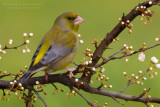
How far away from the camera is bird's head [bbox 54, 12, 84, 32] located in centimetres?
324

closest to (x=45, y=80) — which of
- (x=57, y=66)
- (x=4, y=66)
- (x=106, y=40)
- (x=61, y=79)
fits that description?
(x=61, y=79)

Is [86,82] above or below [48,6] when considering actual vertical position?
below

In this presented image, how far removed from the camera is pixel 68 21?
3316mm

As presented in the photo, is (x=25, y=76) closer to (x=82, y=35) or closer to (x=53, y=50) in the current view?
(x=53, y=50)

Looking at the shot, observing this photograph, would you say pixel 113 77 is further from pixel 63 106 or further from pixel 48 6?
pixel 48 6

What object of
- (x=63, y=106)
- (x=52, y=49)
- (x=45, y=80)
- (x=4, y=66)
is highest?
(x=52, y=49)

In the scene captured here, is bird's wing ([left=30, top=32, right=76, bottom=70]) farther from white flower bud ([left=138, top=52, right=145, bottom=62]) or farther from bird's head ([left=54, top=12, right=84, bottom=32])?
white flower bud ([left=138, top=52, right=145, bottom=62])

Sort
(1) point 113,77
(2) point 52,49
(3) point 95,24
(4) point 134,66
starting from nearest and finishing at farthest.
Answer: (2) point 52,49
(1) point 113,77
(4) point 134,66
(3) point 95,24

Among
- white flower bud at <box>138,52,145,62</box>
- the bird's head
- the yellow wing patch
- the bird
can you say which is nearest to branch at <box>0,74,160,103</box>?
the bird

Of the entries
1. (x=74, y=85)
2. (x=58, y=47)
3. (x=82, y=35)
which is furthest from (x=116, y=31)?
(x=82, y=35)

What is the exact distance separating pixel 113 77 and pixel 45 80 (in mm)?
2186

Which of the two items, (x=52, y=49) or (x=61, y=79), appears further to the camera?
(x=52, y=49)

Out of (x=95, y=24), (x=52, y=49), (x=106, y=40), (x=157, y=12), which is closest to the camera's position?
(x=106, y=40)

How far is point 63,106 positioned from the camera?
168 inches
